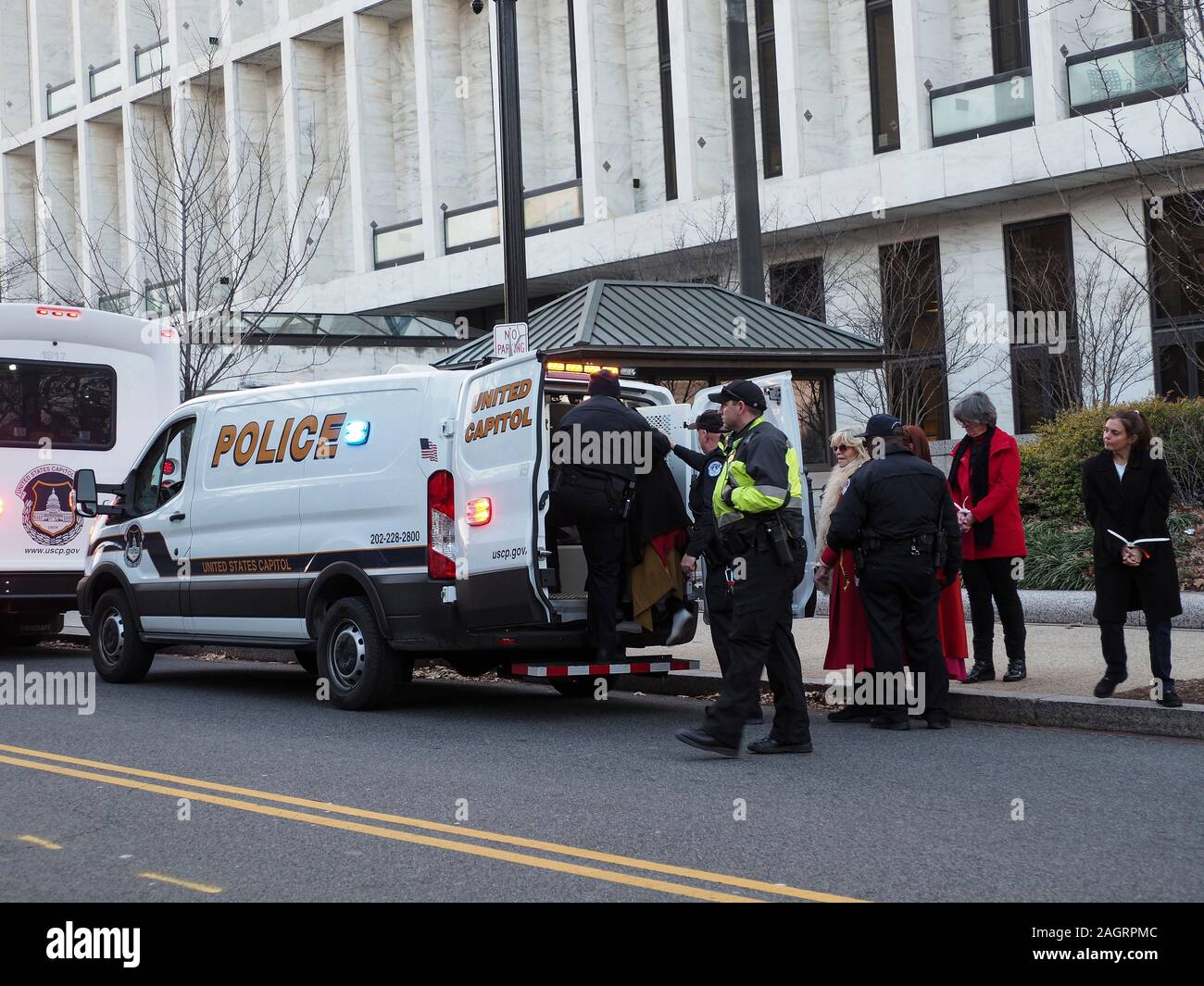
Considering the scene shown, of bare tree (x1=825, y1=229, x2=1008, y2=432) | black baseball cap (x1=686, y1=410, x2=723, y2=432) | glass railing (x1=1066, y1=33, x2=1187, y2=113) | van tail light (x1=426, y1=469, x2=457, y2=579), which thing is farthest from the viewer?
bare tree (x1=825, y1=229, x2=1008, y2=432)

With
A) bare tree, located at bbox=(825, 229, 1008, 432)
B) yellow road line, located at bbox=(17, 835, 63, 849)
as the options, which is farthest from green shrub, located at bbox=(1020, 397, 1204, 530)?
yellow road line, located at bbox=(17, 835, 63, 849)

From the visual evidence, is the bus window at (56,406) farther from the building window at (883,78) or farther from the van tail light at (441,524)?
the building window at (883,78)

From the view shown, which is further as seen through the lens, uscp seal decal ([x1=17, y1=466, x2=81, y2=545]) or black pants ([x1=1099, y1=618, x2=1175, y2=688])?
uscp seal decal ([x1=17, y1=466, x2=81, y2=545])

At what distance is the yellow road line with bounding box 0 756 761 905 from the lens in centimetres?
550

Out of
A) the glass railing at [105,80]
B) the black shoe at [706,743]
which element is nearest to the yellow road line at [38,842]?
the black shoe at [706,743]

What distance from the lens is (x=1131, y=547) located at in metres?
9.10

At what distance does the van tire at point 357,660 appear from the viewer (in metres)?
10.3

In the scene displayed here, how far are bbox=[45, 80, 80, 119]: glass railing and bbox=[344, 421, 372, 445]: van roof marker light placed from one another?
1375 inches

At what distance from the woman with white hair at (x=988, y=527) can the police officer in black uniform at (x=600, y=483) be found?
227 cm

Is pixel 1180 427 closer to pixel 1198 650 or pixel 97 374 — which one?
pixel 1198 650

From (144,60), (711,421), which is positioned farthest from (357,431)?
(144,60)

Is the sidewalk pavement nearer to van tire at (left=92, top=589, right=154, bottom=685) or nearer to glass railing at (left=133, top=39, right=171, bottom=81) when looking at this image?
van tire at (left=92, top=589, right=154, bottom=685)
